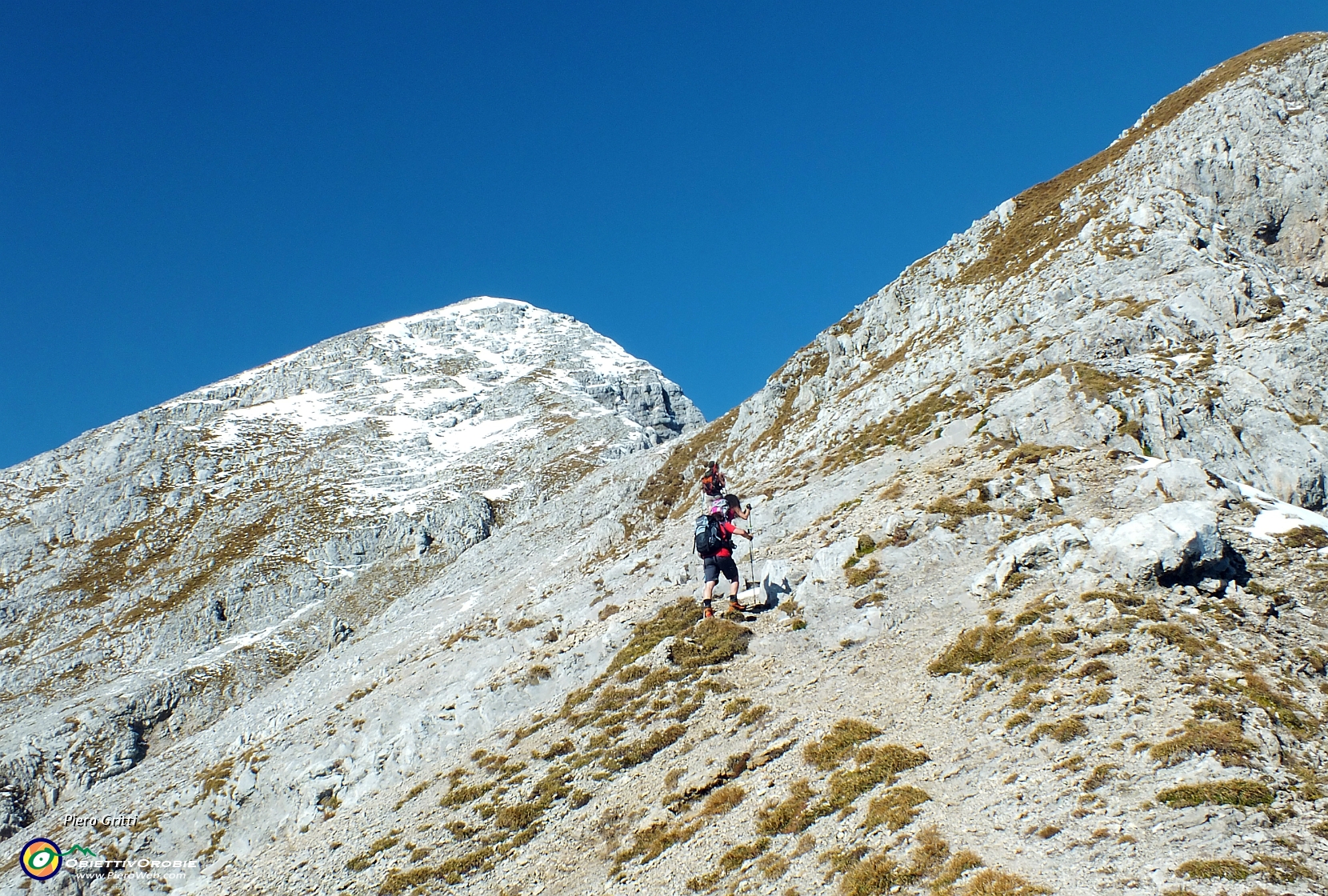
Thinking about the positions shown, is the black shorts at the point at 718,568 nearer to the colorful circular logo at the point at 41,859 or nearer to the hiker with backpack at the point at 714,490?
the hiker with backpack at the point at 714,490

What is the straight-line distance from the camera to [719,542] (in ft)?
81.4

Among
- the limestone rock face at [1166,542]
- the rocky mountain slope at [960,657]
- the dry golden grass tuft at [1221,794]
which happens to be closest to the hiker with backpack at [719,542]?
the rocky mountain slope at [960,657]

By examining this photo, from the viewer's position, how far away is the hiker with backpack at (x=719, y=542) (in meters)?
24.7

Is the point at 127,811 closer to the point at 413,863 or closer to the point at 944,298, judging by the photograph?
the point at 413,863

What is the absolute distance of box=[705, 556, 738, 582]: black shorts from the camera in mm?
24984

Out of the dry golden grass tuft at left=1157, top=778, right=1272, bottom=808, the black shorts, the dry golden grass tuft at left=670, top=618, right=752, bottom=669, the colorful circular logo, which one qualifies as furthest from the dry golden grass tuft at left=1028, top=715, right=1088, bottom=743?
the colorful circular logo

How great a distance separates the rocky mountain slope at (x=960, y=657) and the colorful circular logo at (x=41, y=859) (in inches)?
39.3

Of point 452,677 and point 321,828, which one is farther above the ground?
point 452,677

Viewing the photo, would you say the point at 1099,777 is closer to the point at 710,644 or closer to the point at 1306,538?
the point at 1306,538

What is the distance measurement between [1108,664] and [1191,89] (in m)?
62.3

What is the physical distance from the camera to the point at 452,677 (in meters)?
32.4

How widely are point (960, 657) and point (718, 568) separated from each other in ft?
30.5

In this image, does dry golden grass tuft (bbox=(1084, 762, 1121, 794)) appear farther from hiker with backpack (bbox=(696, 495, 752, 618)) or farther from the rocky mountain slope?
hiker with backpack (bbox=(696, 495, 752, 618))

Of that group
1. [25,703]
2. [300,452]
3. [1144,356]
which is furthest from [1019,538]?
[300,452]
